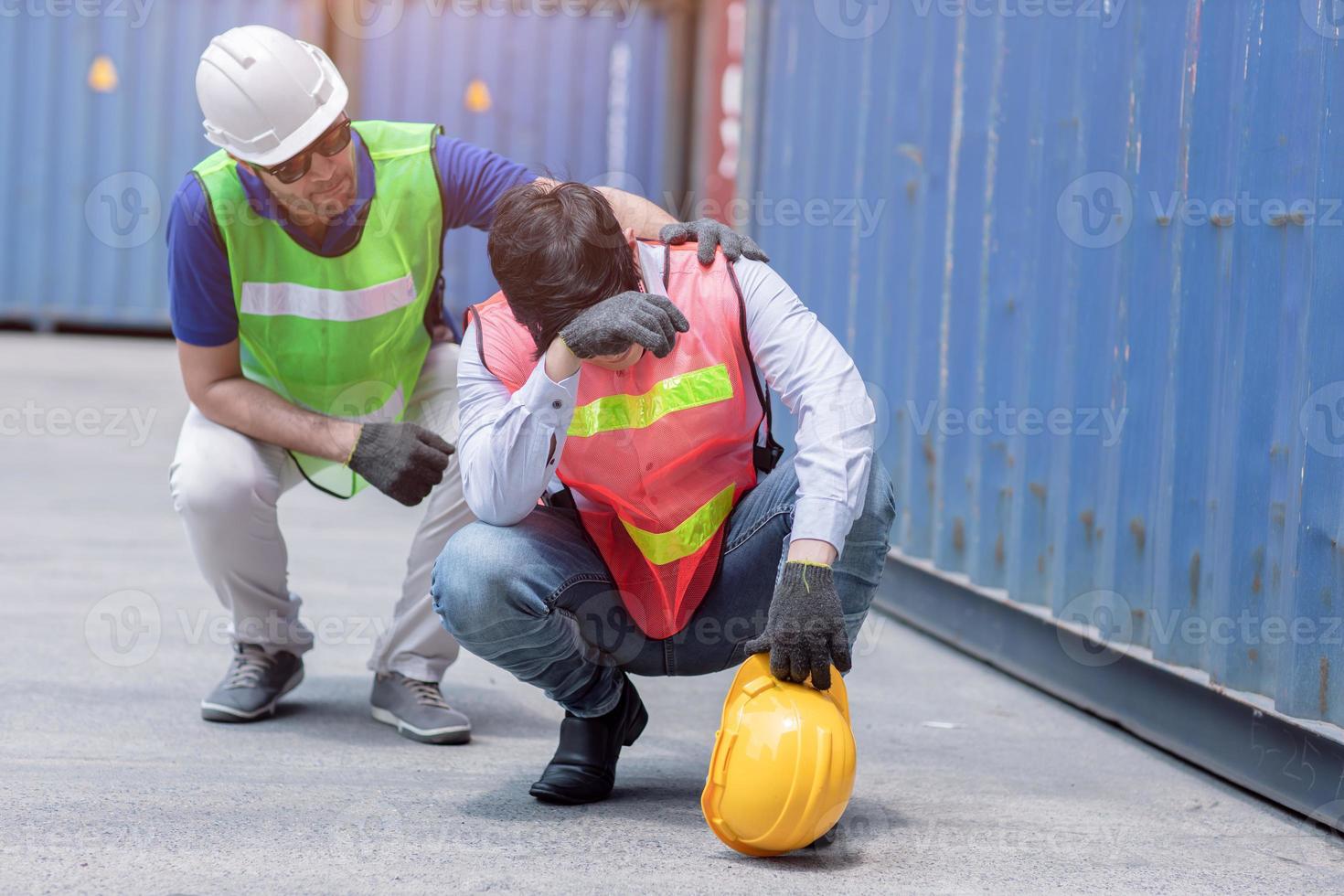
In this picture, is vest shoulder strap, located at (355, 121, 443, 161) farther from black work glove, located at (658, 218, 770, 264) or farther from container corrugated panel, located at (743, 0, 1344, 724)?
container corrugated panel, located at (743, 0, 1344, 724)

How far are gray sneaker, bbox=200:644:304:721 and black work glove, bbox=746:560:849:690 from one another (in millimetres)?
1403

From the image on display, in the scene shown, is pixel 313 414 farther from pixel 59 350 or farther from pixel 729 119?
pixel 59 350

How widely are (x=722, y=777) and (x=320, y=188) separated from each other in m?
1.48

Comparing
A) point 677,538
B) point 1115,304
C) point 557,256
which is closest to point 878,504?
point 677,538

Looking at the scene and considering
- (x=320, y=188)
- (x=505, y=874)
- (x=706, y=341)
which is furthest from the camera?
(x=320, y=188)

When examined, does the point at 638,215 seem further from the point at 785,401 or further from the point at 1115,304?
the point at 1115,304

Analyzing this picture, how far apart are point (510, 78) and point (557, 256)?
9.66m

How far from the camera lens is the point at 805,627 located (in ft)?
7.38

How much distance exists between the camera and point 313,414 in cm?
308

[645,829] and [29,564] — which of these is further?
[29,564]

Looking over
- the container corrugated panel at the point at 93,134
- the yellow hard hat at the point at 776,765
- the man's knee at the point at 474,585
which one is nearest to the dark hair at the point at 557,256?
the man's knee at the point at 474,585

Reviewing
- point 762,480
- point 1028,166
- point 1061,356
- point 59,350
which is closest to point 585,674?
point 762,480

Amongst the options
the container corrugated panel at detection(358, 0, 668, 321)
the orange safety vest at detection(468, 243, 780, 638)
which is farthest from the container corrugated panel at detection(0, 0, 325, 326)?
the orange safety vest at detection(468, 243, 780, 638)

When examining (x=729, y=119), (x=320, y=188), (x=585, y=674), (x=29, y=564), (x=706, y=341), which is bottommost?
(x=29, y=564)
